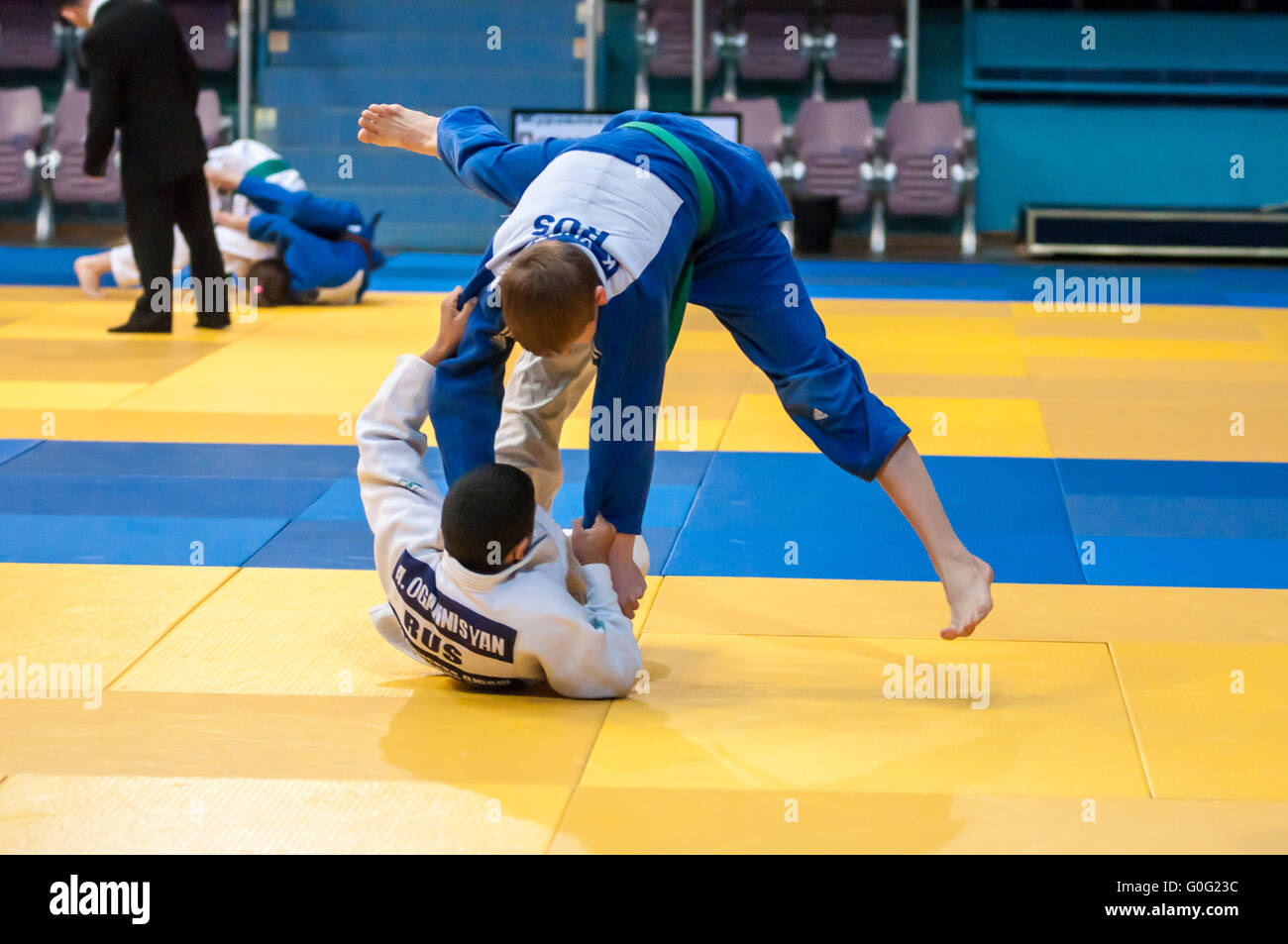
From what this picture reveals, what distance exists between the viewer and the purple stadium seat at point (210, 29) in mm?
16500

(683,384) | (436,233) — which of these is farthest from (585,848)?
(436,233)

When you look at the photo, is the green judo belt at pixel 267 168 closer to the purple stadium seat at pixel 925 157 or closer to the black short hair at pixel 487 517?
the purple stadium seat at pixel 925 157

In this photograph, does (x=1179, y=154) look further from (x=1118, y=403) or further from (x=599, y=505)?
(x=599, y=505)

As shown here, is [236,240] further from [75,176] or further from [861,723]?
[861,723]

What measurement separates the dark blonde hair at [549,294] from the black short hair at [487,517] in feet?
1.05

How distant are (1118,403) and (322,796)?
5.65 meters

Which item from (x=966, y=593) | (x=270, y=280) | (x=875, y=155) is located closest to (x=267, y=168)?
(x=270, y=280)

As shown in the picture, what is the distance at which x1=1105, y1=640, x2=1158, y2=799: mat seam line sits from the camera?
338 centimetres

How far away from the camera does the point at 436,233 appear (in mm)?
15203

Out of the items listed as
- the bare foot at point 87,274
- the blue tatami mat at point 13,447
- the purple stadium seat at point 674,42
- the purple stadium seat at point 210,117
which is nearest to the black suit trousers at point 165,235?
the bare foot at point 87,274

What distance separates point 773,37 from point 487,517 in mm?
13917

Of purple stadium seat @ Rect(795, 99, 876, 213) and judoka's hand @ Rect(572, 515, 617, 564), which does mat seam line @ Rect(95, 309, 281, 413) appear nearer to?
judoka's hand @ Rect(572, 515, 617, 564)

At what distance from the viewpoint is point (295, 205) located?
10.7m

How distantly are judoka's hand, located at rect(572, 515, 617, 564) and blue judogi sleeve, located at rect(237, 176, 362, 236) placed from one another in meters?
7.31
